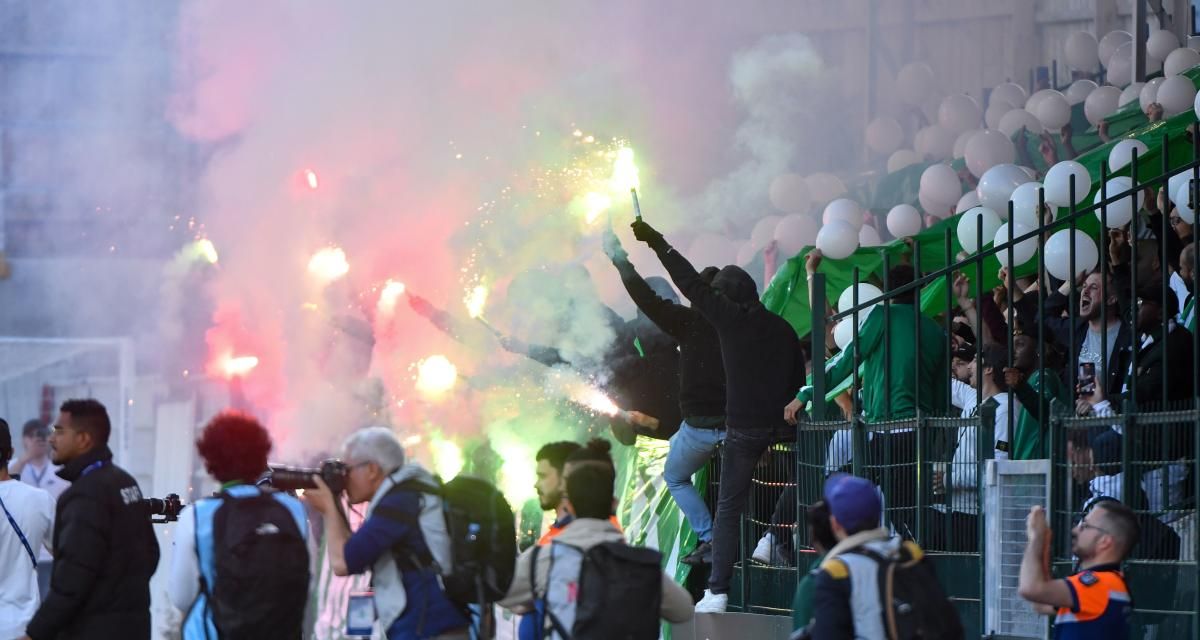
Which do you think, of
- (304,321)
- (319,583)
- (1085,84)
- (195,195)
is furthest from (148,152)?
(1085,84)

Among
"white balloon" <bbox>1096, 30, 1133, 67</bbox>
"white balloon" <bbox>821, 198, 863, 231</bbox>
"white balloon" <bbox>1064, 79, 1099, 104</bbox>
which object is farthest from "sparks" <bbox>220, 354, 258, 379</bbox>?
"white balloon" <bbox>1096, 30, 1133, 67</bbox>

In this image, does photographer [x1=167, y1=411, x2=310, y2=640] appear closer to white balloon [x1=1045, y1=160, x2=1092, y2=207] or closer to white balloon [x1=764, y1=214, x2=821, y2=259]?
white balloon [x1=1045, y1=160, x2=1092, y2=207]

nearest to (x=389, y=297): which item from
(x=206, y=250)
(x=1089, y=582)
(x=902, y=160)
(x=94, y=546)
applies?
(x=206, y=250)

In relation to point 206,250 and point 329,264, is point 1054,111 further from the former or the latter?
point 206,250

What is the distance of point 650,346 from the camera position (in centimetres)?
1103

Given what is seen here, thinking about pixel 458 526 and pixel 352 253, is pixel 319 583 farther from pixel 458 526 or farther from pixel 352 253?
pixel 458 526

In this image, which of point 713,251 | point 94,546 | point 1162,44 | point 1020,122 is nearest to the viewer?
point 94,546

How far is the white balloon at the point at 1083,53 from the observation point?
16156 millimetres

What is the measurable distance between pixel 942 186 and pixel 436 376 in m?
4.87

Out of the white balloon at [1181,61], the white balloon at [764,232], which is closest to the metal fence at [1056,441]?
the white balloon at [1181,61]

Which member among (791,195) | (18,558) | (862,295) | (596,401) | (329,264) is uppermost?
(791,195)

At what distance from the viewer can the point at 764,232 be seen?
1450 cm

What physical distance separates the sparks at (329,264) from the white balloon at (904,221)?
6191 millimetres

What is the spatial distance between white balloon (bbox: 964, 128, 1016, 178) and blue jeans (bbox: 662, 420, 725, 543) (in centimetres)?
488
